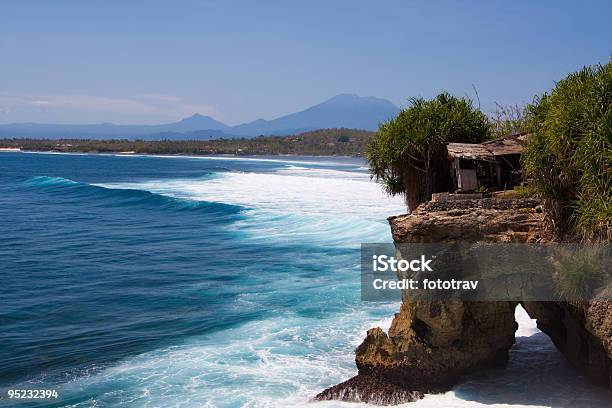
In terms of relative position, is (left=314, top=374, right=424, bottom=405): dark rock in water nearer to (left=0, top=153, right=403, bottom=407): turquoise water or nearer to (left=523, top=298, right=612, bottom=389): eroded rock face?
(left=0, top=153, right=403, bottom=407): turquoise water

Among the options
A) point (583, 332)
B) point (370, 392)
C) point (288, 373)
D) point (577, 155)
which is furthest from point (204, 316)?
point (577, 155)

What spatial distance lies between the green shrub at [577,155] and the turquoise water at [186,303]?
18.2 ft

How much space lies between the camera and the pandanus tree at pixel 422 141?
12570 millimetres

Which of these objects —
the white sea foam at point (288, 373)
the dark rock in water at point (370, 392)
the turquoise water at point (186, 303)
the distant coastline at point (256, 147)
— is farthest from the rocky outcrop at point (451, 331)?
the distant coastline at point (256, 147)

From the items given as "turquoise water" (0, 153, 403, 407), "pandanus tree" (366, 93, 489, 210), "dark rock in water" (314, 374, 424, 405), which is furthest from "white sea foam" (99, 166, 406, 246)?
"dark rock in water" (314, 374, 424, 405)

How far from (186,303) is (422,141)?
30.0 feet

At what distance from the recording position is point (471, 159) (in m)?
11.9

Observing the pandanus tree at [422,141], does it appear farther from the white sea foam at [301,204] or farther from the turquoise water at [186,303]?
the white sea foam at [301,204]

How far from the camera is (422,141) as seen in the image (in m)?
12.5

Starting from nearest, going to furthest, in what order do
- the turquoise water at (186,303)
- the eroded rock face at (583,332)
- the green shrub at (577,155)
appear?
the green shrub at (577,155) < the eroded rock face at (583,332) < the turquoise water at (186,303)

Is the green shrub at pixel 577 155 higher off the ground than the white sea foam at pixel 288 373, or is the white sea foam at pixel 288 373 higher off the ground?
the green shrub at pixel 577 155

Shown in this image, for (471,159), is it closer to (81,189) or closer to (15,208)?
(15,208)

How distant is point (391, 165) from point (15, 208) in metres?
34.9

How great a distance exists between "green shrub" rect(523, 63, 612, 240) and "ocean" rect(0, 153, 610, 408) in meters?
3.34
